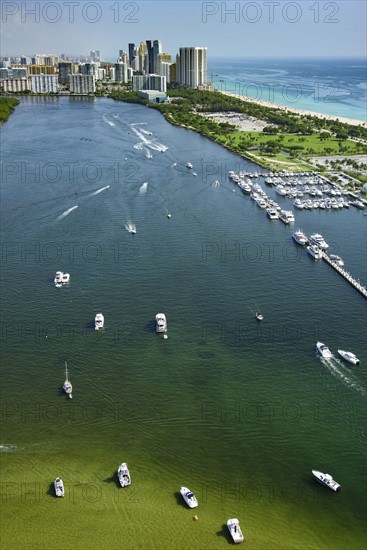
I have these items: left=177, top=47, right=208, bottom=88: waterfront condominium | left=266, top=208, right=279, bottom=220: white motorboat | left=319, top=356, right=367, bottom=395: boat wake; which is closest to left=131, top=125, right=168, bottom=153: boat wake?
left=266, top=208, right=279, bottom=220: white motorboat

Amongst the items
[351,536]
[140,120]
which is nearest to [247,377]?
[351,536]

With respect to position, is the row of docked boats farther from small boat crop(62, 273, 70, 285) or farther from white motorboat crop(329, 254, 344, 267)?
small boat crop(62, 273, 70, 285)

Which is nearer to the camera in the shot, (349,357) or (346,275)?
(349,357)

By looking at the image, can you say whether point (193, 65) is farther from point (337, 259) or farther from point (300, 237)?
point (337, 259)

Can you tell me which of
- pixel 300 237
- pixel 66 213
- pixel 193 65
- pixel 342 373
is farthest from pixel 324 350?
pixel 193 65

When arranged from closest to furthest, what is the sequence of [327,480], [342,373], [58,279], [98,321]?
[327,480], [342,373], [98,321], [58,279]

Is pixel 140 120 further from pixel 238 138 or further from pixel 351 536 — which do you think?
pixel 351 536
